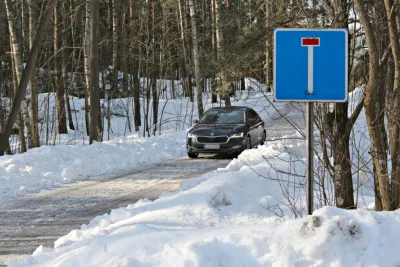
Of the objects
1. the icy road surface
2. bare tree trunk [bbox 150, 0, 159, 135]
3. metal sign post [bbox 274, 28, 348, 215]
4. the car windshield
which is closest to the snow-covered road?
the icy road surface

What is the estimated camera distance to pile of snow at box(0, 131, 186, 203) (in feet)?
36.1

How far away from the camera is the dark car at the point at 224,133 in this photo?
49.5 feet

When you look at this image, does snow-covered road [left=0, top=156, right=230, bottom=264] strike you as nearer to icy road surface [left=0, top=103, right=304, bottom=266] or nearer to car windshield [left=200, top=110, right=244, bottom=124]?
icy road surface [left=0, top=103, right=304, bottom=266]

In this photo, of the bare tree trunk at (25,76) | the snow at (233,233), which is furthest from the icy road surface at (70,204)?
the bare tree trunk at (25,76)

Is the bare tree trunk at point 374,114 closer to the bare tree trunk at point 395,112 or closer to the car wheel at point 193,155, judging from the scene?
the bare tree trunk at point 395,112

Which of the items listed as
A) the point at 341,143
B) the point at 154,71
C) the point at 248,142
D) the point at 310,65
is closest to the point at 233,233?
the point at 310,65

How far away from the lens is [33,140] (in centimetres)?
1802

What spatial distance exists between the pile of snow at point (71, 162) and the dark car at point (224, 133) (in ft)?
3.92

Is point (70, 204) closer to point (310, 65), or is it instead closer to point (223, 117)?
point (310, 65)

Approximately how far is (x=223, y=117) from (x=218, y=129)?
1.13 metres

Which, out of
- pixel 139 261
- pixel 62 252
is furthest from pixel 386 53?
pixel 62 252

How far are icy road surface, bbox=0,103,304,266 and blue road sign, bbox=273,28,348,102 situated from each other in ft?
8.67

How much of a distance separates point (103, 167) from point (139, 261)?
31.7 ft

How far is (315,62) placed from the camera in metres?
4.16
